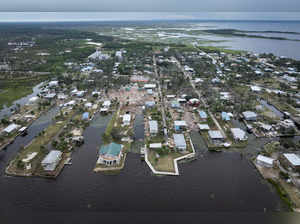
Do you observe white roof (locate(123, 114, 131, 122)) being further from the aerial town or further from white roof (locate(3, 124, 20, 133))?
white roof (locate(3, 124, 20, 133))

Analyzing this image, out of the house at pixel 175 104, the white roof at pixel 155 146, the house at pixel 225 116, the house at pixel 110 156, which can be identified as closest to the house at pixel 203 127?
the house at pixel 225 116

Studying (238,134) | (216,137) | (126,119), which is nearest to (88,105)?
(126,119)

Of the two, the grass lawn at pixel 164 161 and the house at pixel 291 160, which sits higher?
the house at pixel 291 160

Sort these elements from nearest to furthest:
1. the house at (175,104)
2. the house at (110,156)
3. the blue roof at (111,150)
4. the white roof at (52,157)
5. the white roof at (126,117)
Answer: the white roof at (52,157)
the house at (110,156)
the blue roof at (111,150)
the white roof at (126,117)
the house at (175,104)

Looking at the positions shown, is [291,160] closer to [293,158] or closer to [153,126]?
[293,158]

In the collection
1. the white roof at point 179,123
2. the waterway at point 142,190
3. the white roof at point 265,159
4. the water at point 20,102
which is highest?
the white roof at point 179,123

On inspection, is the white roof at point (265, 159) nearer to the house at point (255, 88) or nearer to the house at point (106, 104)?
the house at point (255, 88)
